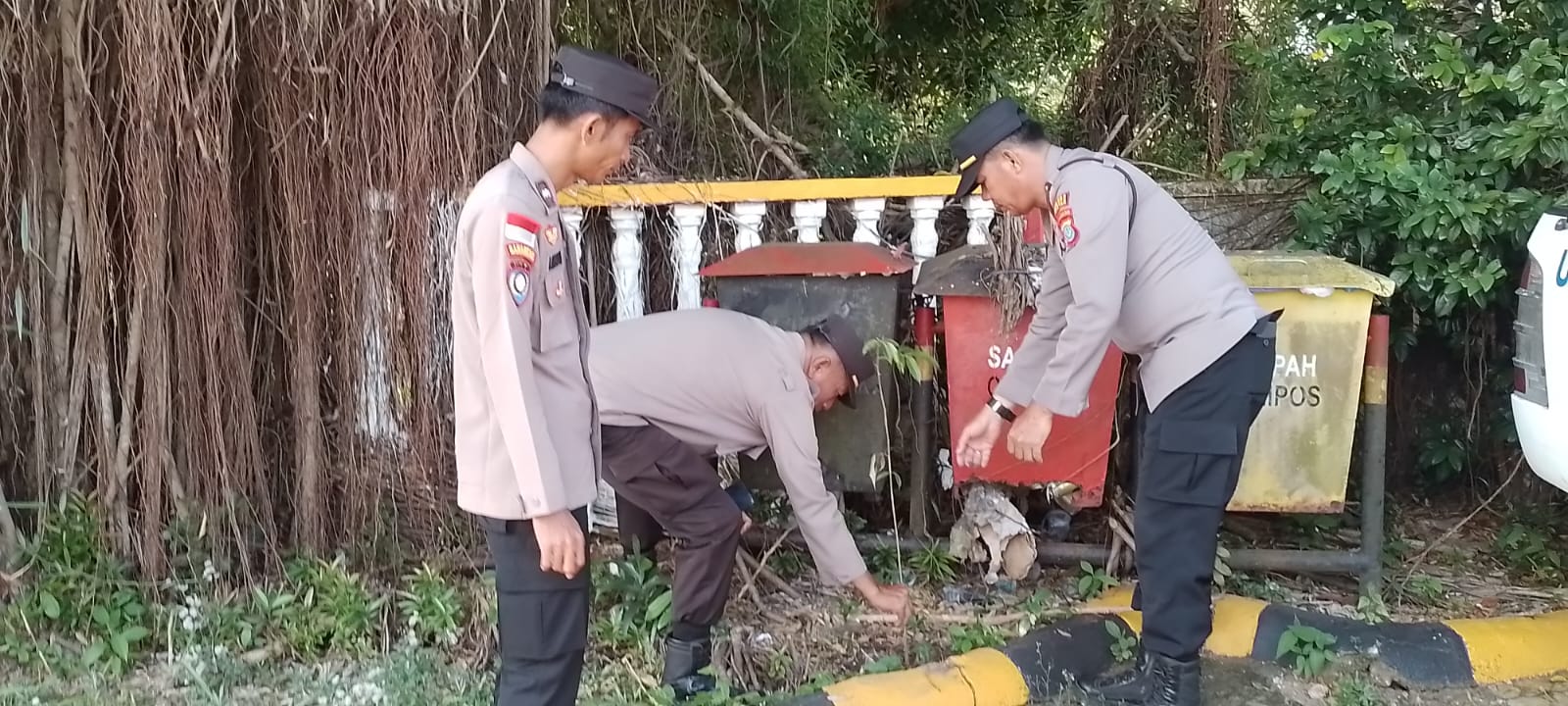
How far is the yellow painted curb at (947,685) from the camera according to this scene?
3.00 m

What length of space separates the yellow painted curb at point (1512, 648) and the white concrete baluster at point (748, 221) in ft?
8.00

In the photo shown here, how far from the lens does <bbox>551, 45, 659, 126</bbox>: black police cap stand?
2328 millimetres

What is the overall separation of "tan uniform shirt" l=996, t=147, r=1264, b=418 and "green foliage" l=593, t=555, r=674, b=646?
128 cm

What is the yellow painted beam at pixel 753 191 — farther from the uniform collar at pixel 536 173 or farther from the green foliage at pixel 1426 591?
the green foliage at pixel 1426 591

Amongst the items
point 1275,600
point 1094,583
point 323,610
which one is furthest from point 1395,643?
point 323,610

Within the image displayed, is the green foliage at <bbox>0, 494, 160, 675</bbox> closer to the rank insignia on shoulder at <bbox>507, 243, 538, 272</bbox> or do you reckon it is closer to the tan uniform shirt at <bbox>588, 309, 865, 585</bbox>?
the tan uniform shirt at <bbox>588, 309, 865, 585</bbox>

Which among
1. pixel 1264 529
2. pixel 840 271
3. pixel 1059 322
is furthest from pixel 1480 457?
pixel 840 271

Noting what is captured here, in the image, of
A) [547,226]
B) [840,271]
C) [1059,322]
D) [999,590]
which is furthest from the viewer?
[999,590]

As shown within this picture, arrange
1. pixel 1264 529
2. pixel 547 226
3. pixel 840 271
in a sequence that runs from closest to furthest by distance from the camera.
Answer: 1. pixel 547 226
2. pixel 840 271
3. pixel 1264 529

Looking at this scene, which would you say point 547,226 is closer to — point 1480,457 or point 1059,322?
point 1059,322

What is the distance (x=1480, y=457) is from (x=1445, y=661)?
170 cm

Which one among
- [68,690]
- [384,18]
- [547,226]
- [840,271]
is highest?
[384,18]

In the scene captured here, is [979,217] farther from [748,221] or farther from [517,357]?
[517,357]

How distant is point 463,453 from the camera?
93.6 inches
